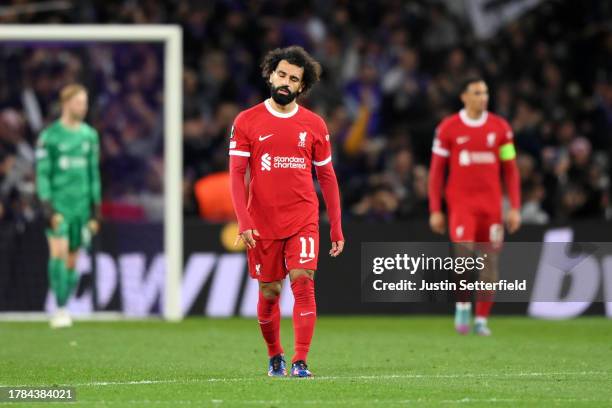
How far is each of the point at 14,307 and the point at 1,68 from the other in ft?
9.96

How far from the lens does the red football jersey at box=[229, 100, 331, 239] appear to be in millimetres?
→ 9484

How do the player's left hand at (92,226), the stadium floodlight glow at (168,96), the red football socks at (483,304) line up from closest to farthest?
the red football socks at (483,304) → the player's left hand at (92,226) → the stadium floodlight glow at (168,96)

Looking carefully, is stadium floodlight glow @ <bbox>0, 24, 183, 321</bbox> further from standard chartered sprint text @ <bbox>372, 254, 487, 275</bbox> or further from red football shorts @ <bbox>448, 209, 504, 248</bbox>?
Result: red football shorts @ <bbox>448, 209, 504, 248</bbox>

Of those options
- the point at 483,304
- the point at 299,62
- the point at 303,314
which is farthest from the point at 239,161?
the point at 483,304

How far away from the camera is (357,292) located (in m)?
16.9

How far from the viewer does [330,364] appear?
10.8 meters

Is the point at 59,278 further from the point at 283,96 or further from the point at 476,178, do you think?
the point at 283,96

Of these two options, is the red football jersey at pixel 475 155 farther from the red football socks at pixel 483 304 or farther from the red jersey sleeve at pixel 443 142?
the red football socks at pixel 483 304

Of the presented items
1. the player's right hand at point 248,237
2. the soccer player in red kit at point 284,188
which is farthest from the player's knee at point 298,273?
the player's right hand at point 248,237

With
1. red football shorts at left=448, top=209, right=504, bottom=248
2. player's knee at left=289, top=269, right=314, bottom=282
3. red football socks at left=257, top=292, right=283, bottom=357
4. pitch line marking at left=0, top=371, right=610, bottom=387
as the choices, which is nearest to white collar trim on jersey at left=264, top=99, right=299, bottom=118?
player's knee at left=289, top=269, right=314, bottom=282

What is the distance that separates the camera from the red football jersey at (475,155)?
45.7 ft

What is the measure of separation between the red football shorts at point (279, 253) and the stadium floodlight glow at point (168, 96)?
6660 mm

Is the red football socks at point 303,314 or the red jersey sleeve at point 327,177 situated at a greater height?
the red jersey sleeve at point 327,177

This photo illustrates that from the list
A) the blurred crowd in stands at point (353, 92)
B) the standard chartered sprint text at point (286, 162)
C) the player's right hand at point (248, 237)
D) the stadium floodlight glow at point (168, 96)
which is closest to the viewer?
the player's right hand at point (248, 237)
